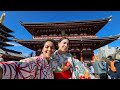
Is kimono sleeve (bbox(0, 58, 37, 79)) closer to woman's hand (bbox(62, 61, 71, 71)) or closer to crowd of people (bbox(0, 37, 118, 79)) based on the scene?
crowd of people (bbox(0, 37, 118, 79))

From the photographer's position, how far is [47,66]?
Result: 6.60 feet

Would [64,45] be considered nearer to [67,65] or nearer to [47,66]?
[67,65]

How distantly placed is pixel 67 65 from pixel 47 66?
1.23ft

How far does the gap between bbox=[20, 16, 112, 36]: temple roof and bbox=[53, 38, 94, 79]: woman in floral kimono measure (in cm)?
1303

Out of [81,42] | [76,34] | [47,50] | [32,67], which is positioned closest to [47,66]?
[47,50]

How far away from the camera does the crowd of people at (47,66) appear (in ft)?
5.02

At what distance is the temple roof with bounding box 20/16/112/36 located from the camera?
602 inches

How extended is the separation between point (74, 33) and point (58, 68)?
45.0 feet

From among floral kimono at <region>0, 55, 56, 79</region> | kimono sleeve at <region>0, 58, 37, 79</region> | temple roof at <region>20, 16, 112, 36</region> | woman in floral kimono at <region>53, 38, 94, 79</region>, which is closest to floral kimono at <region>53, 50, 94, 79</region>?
woman in floral kimono at <region>53, 38, 94, 79</region>

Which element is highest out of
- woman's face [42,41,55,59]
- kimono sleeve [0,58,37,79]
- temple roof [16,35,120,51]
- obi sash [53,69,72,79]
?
temple roof [16,35,120,51]

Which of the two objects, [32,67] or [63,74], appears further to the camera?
[63,74]

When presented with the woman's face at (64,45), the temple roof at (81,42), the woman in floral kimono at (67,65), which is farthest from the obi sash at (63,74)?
the temple roof at (81,42)

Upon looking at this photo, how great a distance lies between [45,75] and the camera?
1957 mm
